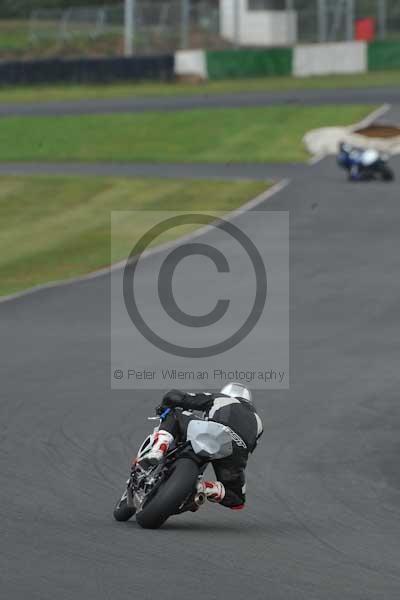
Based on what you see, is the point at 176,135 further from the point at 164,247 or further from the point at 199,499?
the point at 199,499

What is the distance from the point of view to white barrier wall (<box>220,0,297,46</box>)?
8619 centimetres

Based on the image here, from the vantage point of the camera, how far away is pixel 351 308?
20984 mm

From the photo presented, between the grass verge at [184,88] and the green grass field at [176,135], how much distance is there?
24.5 ft

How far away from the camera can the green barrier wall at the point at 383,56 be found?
224 ft

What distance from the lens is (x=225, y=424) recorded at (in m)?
10.2

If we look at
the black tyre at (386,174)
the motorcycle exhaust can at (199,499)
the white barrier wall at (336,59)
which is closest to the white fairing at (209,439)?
the motorcycle exhaust can at (199,499)

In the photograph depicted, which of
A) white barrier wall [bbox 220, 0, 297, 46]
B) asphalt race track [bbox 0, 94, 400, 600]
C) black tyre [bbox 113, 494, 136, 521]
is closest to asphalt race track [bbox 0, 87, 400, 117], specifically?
asphalt race track [bbox 0, 94, 400, 600]

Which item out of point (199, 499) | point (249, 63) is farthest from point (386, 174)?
point (249, 63)

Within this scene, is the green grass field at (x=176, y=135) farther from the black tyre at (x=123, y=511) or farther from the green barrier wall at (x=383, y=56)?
the black tyre at (x=123, y=511)

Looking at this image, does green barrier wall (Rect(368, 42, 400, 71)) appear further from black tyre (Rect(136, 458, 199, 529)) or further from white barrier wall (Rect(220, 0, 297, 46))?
black tyre (Rect(136, 458, 199, 529))

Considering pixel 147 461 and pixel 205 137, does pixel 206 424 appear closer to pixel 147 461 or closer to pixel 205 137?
pixel 147 461

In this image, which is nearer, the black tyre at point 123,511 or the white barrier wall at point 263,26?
the black tyre at point 123,511

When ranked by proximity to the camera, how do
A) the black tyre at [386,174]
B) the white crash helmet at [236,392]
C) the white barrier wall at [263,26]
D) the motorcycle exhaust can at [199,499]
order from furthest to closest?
1. the white barrier wall at [263,26]
2. the black tyre at [386,174]
3. the white crash helmet at [236,392]
4. the motorcycle exhaust can at [199,499]

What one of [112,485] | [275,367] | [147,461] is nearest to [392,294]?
[275,367]
